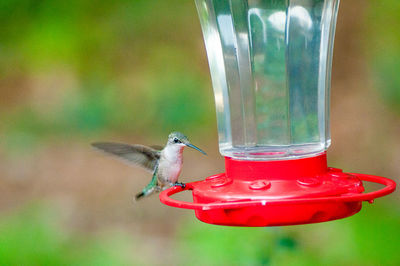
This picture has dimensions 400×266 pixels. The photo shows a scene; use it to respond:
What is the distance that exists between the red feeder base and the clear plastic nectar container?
245 mm

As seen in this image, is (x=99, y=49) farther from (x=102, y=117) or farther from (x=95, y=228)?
(x=95, y=228)

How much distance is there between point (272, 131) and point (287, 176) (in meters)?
0.42

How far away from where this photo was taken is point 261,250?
11.1 ft

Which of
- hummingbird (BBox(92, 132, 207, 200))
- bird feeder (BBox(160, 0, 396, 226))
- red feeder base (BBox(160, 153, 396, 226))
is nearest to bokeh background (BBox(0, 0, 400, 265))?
hummingbird (BBox(92, 132, 207, 200))

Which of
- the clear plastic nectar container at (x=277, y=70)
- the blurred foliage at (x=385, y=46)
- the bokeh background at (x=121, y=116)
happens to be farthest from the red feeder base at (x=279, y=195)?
the blurred foliage at (x=385, y=46)

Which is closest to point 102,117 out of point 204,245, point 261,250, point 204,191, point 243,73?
point 204,245

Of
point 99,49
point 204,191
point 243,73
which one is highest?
point 99,49

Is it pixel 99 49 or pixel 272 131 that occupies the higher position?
pixel 99 49

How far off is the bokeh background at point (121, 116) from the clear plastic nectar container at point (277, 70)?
1.27 meters

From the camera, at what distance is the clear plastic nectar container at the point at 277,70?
2.46 meters

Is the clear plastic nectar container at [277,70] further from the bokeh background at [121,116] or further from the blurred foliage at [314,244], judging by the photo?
the bokeh background at [121,116]

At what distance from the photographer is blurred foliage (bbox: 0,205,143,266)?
409 centimetres

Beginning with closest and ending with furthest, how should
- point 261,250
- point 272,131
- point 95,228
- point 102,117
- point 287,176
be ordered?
point 287,176 → point 272,131 → point 261,250 → point 102,117 → point 95,228

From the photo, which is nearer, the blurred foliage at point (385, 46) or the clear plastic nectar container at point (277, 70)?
the clear plastic nectar container at point (277, 70)
